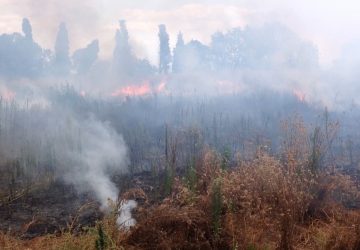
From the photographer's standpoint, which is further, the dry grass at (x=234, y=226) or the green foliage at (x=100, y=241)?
the dry grass at (x=234, y=226)

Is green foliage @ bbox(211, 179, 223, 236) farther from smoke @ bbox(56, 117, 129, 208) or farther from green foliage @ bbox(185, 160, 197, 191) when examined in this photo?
smoke @ bbox(56, 117, 129, 208)

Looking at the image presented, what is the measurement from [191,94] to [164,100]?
5.07 metres

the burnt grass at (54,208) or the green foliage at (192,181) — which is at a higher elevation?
the green foliage at (192,181)

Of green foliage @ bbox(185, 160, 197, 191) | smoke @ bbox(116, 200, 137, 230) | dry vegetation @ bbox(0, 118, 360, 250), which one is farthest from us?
green foliage @ bbox(185, 160, 197, 191)

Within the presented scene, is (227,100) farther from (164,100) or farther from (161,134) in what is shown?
(161,134)

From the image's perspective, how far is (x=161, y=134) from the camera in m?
54.7

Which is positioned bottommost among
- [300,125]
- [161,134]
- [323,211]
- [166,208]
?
[161,134]

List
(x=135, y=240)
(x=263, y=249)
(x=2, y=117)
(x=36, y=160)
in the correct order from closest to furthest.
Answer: (x=263, y=249)
(x=135, y=240)
(x=36, y=160)
(x=2, y=117)

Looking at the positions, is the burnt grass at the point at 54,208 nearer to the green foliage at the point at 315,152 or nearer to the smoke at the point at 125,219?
the smoke at the point at 125,219

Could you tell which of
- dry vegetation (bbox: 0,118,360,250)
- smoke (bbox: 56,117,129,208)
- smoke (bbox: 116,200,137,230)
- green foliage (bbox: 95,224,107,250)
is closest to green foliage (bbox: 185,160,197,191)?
smoke (bbox: 116,200,137,230)

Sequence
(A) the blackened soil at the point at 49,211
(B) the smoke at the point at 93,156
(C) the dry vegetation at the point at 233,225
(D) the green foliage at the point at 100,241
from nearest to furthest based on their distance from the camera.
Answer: (D) the green foliage at the point at 100,241 < (C) the dry vegetation at the point at 233,225 < (A) the blackened soil at the point at 49,211 < (B) the smoke at the point at 93,156

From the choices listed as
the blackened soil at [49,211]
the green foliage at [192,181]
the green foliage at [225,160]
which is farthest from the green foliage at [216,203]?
the blackened soil at [49,211]

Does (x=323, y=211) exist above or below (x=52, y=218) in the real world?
above

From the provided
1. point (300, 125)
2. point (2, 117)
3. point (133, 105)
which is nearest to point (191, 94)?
point (133, 105)
